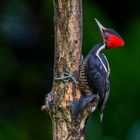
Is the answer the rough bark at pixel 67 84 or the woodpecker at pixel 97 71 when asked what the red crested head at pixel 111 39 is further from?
the rough bark at pixel 67 84

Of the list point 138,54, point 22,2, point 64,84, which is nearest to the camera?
point 64,84

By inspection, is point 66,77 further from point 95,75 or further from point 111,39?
point 111,39

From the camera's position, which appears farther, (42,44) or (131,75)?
(42,44)

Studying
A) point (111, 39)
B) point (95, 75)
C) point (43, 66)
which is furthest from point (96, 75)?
point (43, 66)

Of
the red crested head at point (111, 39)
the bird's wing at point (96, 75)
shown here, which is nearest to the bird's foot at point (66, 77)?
the bird's wing at point (96, 75)

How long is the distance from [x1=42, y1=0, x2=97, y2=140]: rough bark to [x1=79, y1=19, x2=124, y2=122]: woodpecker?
0.32 ft

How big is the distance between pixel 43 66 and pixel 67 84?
184 cm

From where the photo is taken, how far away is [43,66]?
5613mm

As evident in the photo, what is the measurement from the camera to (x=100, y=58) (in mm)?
3963

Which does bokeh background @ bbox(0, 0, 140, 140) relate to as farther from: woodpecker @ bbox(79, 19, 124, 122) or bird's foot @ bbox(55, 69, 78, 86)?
bird's foot @ bbox(55, 69, 78, 86)

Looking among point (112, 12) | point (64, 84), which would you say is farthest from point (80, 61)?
point (112, 12)

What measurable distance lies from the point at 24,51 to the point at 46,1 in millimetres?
385

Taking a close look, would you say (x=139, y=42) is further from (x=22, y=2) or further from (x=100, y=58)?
(x=100, y=58)

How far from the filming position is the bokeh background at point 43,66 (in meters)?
5.19
